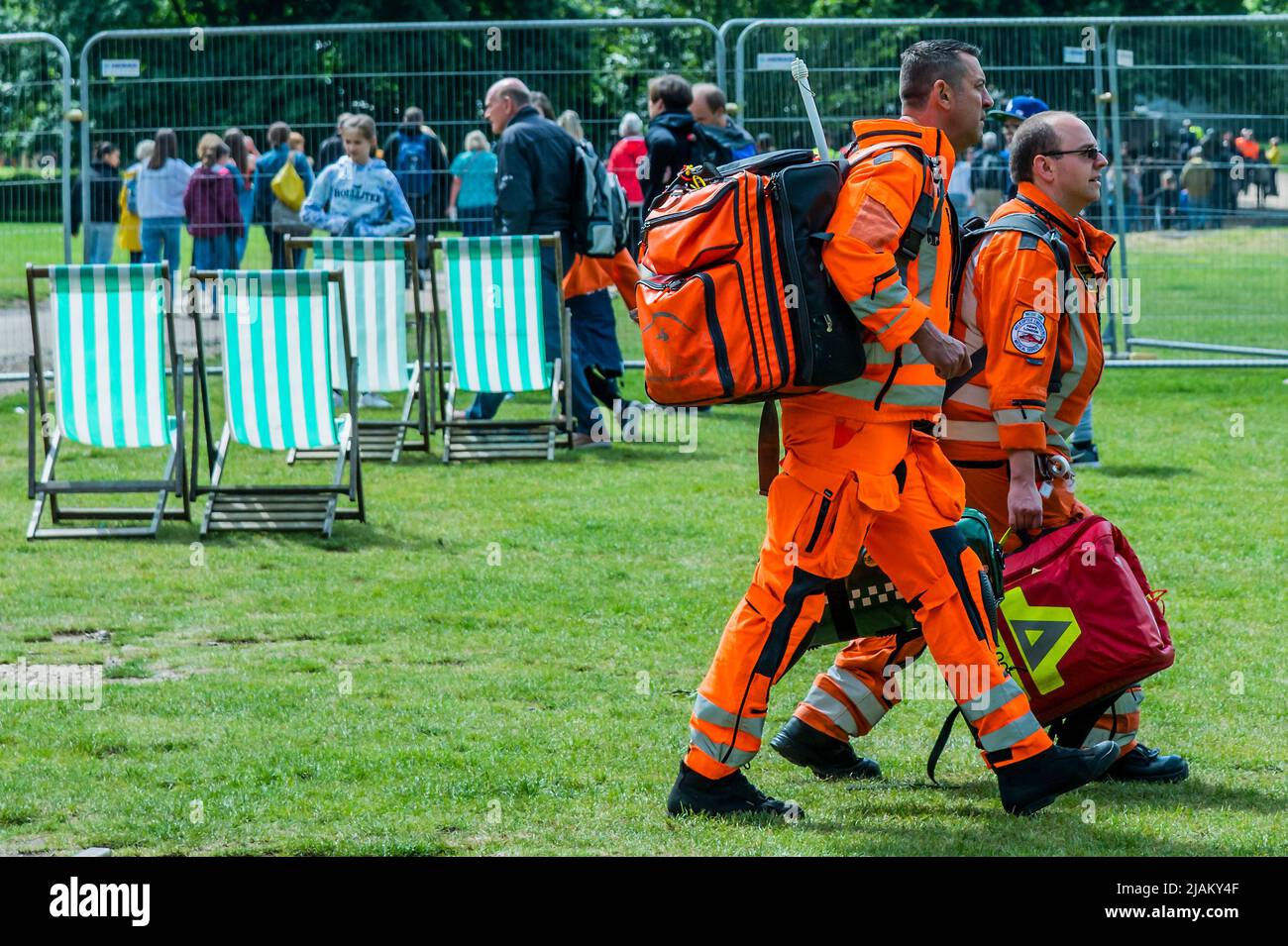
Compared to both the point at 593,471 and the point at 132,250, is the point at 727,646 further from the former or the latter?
the point at 132,250

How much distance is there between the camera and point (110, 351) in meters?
9.09

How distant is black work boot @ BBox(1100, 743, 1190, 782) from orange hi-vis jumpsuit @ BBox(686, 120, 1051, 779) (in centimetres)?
71

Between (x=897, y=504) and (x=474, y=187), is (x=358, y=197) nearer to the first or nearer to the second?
(x=474, y=187)

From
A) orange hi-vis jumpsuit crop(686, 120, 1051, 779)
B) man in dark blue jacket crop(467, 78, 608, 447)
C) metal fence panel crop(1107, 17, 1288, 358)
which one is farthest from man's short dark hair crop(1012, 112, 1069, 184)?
metal fence panel crop(1107, 17, 1288, 358)

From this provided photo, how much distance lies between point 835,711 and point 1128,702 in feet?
2.88

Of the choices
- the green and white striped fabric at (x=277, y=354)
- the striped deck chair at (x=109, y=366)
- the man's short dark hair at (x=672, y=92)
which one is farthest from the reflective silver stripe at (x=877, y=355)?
the man's short dark hair at (x=672, y=92)

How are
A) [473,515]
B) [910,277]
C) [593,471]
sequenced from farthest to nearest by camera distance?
1. [593,471]
2. [473,515]
3. [910,277]

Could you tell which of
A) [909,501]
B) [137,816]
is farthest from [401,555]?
[909,501]

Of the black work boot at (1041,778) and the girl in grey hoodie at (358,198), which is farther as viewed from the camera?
the girl in grey hoodie at (358,198)

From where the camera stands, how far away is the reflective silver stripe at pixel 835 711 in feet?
17.4

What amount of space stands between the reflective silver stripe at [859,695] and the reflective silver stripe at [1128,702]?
69 centimetres

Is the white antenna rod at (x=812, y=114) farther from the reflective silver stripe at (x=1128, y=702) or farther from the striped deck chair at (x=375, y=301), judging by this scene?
the striped deck chair at (x=375, y=301)
